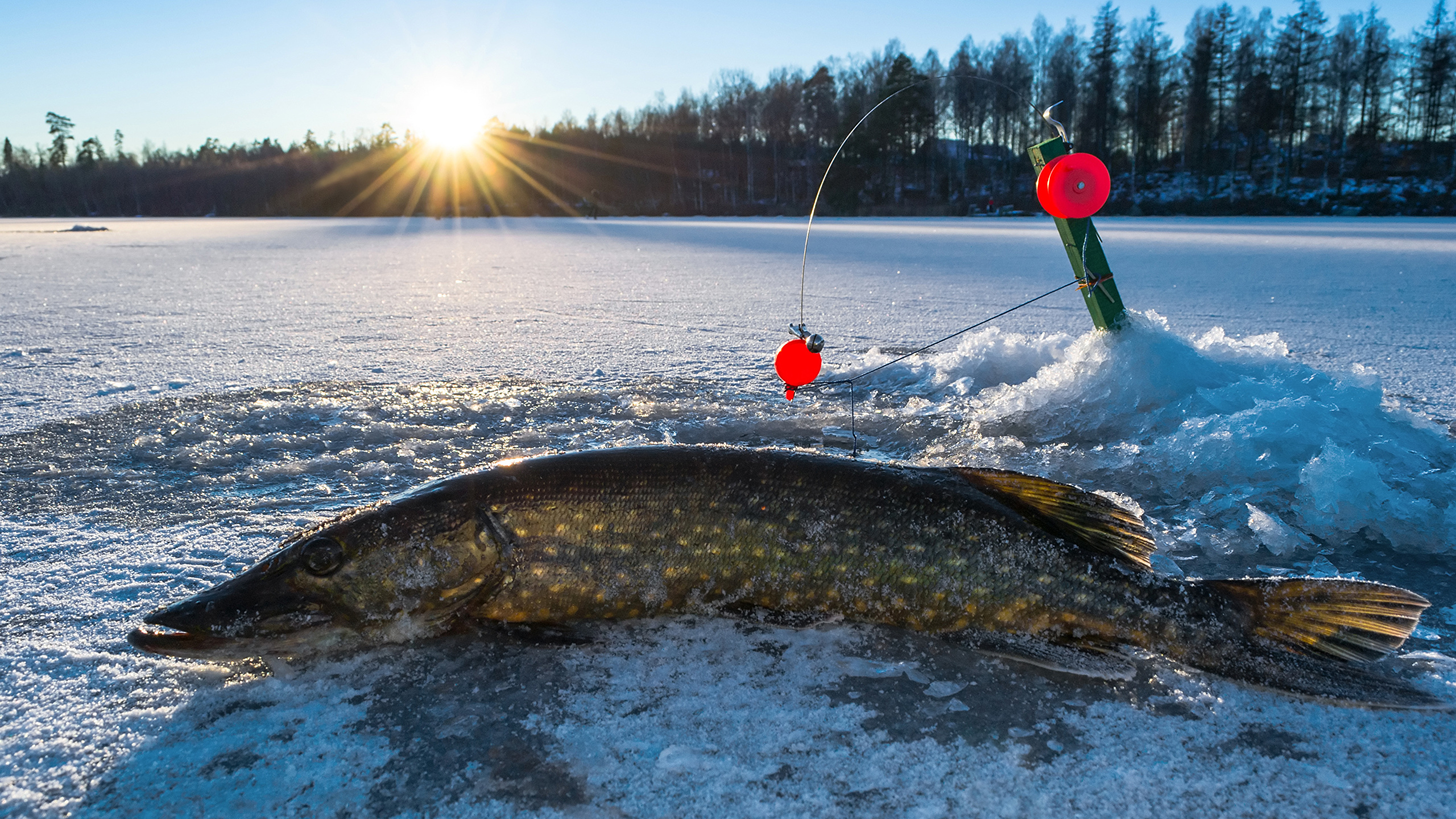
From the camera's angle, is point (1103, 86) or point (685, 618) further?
point (1103, 86)

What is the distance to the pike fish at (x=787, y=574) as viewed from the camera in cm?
177

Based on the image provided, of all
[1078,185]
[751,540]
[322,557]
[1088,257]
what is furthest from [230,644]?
[1088,257]

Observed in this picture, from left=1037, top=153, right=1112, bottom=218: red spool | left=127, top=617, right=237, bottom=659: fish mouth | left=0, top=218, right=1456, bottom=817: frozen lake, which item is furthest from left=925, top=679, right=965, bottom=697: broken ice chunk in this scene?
left=1037, top=153, right=1112, bottom=218: red spool

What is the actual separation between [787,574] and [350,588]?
104 centimetres

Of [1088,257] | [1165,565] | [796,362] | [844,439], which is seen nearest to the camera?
[1165,565]

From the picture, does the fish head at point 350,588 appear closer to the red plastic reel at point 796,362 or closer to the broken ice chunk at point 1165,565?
the red plastic reel at point 796,362

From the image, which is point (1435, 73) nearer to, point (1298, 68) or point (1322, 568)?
point (1298, 68)

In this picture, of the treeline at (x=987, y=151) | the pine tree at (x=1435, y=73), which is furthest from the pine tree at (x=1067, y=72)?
the pine tree at (x=1435, y=73)

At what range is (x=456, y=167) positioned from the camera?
63750 mm

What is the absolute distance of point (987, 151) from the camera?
56594mm

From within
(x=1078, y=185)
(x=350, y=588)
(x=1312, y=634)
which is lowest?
(x=1312, y=634)

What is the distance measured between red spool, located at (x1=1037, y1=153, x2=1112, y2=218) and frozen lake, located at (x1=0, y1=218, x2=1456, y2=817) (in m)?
0.99

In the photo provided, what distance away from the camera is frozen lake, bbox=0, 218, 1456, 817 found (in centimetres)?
156

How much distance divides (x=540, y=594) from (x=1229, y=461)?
2682mm
